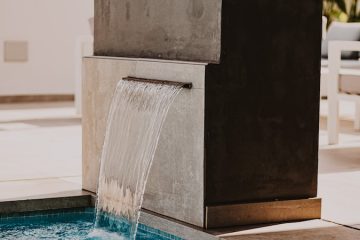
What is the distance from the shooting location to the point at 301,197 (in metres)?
3.53

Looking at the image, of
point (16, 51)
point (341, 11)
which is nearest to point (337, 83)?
point (16, 51)

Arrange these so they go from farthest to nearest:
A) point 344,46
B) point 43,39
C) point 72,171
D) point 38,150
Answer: point 43,39 < point 344,46 < point 38,150 < point 72,171

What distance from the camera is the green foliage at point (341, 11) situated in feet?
38.3

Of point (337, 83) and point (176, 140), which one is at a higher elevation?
point (337, 83)

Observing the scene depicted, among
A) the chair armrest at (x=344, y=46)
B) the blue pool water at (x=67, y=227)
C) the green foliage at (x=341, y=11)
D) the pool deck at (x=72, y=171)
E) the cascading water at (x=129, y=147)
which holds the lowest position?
the blue pool water at (x=67, y=227)

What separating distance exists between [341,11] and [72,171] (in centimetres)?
769

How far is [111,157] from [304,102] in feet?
3.00

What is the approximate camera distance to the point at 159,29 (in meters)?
3.68

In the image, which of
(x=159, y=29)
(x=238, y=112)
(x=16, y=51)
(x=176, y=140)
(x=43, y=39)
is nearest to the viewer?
(x=238, y=112)

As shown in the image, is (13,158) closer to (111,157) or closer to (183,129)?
(111,157)

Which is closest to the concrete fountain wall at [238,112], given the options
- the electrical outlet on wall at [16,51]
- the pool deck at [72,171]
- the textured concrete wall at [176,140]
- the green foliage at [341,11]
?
the textured concrete wall at [176,140]

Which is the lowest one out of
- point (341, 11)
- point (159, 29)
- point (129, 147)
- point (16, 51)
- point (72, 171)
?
point (72, 171)

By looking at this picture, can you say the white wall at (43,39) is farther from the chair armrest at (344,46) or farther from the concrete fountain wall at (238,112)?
the concrete fountain wall at (238,112)

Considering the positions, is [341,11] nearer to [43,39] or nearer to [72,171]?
[43,39]
